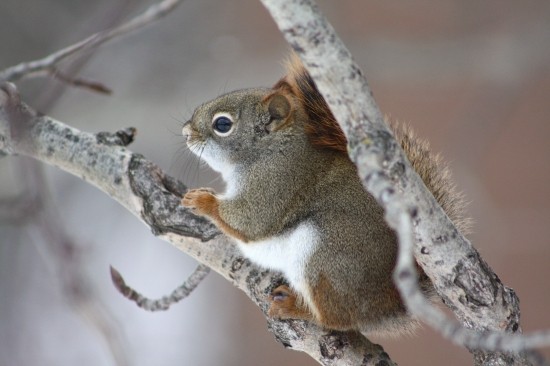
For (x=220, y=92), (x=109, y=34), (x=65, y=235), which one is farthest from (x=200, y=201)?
(x=220, y=92)

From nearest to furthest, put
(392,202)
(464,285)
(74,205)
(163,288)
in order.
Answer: (392,202), (464,285), (163,288), (74,205)

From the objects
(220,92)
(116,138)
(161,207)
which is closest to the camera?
(161,207)

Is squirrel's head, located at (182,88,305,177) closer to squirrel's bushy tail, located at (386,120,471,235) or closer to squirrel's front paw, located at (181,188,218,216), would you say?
squirrel's front paw, located at (181,188,218,216)

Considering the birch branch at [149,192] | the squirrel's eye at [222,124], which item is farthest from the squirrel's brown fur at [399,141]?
the birch branch at [149,192]

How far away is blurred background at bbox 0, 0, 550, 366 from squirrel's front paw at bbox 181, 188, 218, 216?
4.42 feet

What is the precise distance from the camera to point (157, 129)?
3182mm

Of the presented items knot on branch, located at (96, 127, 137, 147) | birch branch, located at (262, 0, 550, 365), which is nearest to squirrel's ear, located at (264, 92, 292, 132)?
knot on branch, located at (96, 127, 137, 147)

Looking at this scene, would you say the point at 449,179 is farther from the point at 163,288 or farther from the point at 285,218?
the point at 163,288

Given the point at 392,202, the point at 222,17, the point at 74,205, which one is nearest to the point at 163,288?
the point at 74,205

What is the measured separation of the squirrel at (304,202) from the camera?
120 centimetres

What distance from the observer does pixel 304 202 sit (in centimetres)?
127

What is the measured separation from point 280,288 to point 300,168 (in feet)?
0.70

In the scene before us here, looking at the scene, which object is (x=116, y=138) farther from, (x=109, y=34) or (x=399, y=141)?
(x=109, y=34)

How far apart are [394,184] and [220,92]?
7.25 ft
